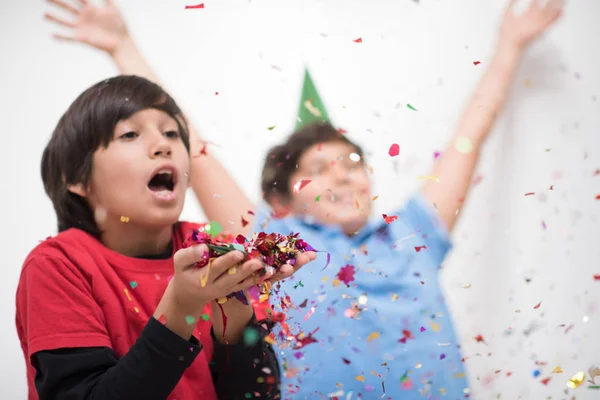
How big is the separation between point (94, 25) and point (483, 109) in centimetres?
57

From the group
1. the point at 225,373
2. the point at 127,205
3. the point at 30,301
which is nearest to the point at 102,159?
the point at 127,205

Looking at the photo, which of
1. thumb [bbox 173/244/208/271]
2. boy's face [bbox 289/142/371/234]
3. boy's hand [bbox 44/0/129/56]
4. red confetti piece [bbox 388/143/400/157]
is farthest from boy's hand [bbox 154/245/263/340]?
boy's hand [bbox 44/0/129/56]

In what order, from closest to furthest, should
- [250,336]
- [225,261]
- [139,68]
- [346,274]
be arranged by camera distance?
[225,261] → [250,336] → [346,274] → [139,68]

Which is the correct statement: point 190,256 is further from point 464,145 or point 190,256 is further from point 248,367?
point 464,145

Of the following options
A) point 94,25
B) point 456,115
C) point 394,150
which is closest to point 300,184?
point 394,150

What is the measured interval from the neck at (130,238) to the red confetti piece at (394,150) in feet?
1.07

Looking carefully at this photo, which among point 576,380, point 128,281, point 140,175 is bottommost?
point 576,380

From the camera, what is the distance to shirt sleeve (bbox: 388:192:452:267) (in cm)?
75

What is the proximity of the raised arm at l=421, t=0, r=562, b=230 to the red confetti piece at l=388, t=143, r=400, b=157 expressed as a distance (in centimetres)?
6

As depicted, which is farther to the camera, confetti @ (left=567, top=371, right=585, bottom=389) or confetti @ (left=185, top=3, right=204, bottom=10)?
confetti @ (left=185, top=3, right=204, bottom=10)

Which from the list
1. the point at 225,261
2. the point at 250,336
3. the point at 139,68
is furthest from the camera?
the point at 139,68

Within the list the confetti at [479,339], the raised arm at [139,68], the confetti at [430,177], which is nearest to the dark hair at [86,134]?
the raised arm at [139,68]

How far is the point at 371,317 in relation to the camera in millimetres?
696

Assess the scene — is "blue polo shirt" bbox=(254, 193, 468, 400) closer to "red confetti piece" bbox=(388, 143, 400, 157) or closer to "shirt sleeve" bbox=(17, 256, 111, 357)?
"red confetti piece" bbox=(388, 143, 400, 157)
